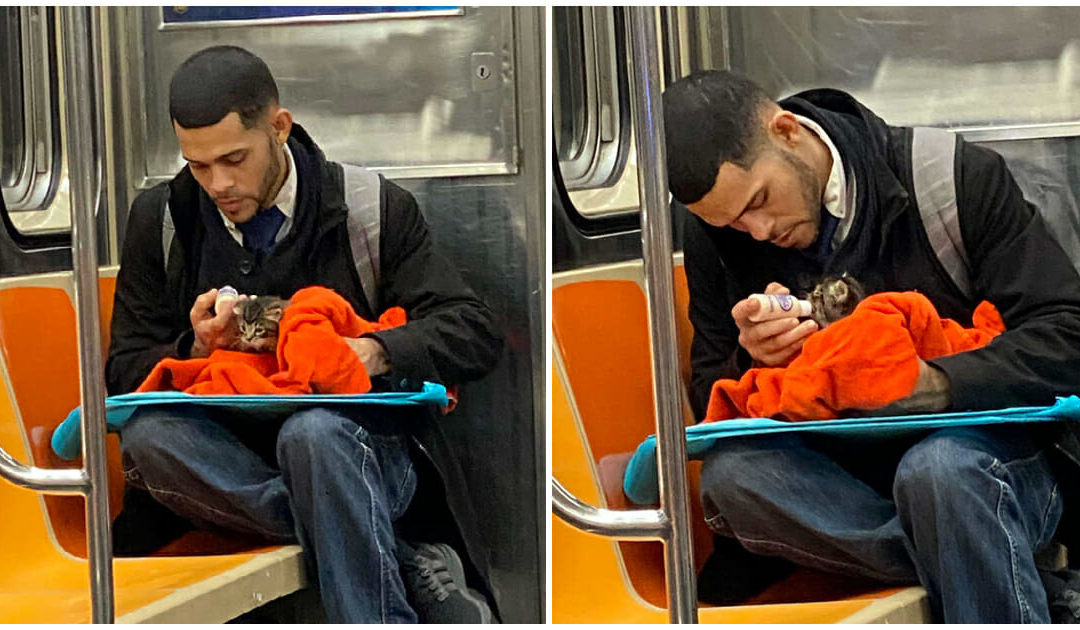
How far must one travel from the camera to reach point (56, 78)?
0.99 m

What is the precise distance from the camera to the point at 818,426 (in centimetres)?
91

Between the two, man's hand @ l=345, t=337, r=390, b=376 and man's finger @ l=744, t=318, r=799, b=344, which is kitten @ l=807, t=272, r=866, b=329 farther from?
man's hand @ l=345, t=337, r=390, b=376

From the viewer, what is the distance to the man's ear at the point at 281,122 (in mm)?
952

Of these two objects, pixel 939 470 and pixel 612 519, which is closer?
pixel 612 519

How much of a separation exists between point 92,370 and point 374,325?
24 centimetres

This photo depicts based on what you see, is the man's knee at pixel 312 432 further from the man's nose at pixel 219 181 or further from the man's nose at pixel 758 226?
the man's nose at pixel 758 226

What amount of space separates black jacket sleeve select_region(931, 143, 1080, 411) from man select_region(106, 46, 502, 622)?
0.42 m

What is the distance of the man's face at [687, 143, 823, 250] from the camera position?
3.02 feet

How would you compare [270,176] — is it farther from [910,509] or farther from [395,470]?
[910,509]

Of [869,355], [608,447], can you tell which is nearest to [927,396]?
[869,355]

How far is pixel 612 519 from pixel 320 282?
14.0 inches

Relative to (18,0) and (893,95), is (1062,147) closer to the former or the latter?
(893,95)

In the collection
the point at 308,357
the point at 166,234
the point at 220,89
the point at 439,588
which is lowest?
the point at 439,588

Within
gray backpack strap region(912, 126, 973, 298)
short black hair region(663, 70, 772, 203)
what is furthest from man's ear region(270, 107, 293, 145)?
gray backpack strap region(912, 126, 973, 298)
